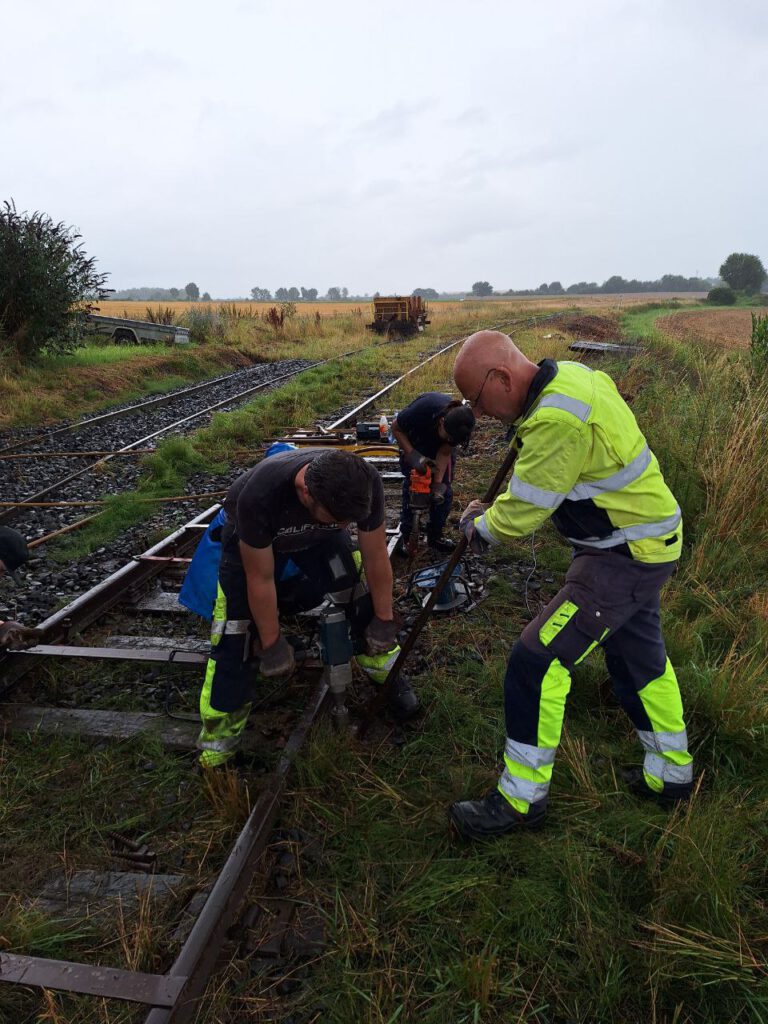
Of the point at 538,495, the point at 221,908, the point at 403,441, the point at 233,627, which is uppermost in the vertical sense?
the point at 538,495

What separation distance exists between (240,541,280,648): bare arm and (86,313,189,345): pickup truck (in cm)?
1765

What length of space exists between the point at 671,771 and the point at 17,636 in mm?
3303

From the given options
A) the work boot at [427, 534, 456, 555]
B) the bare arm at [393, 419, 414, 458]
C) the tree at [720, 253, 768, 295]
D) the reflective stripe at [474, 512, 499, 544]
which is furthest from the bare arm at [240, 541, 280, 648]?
the tree at [720, 253, 768, 295]

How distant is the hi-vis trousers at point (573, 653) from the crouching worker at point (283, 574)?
82 cm

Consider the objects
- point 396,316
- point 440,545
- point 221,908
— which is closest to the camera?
point 221,908

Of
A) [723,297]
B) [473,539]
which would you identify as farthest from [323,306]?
[473,539]

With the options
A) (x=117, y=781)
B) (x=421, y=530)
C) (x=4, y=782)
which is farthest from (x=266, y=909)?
(x=421, y=530)

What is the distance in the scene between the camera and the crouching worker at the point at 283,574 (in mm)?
2498

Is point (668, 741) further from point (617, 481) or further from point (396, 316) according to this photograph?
point (396, 316)

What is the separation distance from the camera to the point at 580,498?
7.47 feet

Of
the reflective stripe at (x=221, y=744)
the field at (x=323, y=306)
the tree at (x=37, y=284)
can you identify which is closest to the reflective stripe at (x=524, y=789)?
the reflective stripe at (x=221, y=744)

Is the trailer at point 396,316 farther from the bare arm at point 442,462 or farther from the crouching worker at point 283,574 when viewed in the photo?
the crouching worker at point 283,574

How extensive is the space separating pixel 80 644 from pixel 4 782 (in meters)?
1.21

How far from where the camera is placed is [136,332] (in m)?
18.4
